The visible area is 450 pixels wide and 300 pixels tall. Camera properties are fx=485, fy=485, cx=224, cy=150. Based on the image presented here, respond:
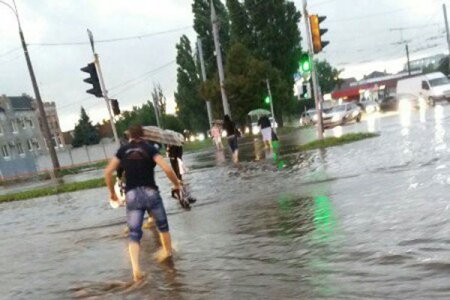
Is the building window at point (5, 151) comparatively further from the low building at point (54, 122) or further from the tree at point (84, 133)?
the tree at point (84, 133)

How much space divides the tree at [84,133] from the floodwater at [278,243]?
268 ft

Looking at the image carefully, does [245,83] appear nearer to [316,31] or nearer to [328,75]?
[316,31]

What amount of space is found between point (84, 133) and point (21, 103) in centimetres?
1867

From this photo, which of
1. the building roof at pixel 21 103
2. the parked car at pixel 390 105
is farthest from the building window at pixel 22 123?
the parked car at pixel 390 105

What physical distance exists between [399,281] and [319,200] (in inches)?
173

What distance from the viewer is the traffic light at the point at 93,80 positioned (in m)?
14.7

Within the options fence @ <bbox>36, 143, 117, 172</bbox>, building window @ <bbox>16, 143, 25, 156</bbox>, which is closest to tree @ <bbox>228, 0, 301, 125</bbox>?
fence @ <bbox>36, 143, 117, 172</bbox>

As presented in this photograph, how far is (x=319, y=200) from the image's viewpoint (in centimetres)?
898

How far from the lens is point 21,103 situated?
2950 inches

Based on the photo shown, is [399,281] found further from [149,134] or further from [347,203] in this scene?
[149,134]

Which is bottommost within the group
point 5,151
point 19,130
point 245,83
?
point 5,151

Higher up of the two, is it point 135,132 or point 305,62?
point 305,62

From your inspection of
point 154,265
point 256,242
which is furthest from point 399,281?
point 154,265

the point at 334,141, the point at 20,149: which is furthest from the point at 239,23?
the point at 20,149
